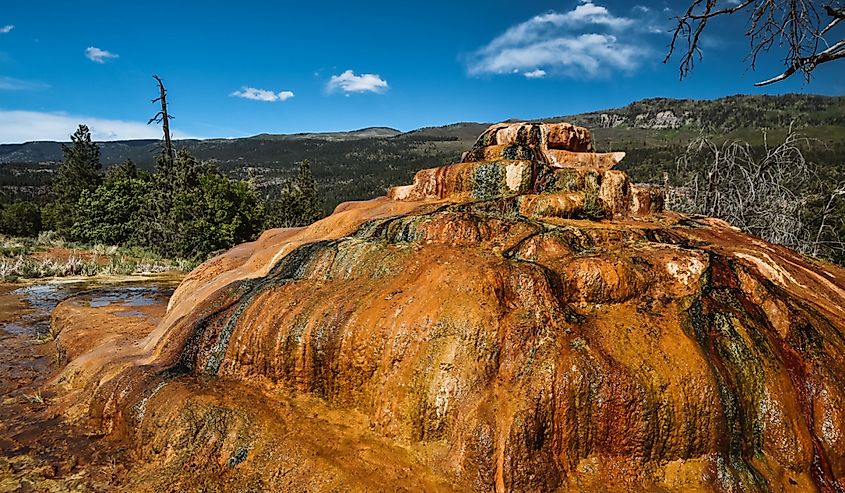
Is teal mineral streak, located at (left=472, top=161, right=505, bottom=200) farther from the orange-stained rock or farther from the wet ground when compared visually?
the wet ground

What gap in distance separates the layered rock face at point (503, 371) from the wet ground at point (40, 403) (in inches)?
16.2

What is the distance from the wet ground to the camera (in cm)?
511

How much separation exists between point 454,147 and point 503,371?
142m

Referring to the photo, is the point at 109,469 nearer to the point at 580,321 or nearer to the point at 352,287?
the point at 352,287

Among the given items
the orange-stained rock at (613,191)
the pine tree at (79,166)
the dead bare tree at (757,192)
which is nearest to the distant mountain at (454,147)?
the pine tree at (79,166)

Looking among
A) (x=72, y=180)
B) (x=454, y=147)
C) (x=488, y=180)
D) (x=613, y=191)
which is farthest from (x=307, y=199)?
(x=454, y=147)

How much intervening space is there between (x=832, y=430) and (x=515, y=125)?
318 inches

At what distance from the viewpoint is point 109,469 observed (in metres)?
5.21

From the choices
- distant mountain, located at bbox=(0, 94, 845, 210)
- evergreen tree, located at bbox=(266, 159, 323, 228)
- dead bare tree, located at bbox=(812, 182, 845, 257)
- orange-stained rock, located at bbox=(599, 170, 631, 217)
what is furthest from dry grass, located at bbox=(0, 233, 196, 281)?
distant mountain, located at bbox=(0, 94, 845, 210)

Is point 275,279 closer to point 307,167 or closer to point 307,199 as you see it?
point 307,199

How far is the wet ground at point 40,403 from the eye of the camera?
16.8ft

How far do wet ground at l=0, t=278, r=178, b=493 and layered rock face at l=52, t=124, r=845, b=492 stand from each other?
16.2 inches

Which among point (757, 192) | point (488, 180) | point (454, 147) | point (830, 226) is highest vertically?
point (454, 147)

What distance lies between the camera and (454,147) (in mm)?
143500
